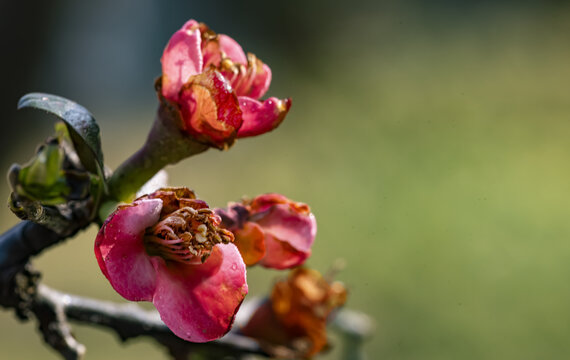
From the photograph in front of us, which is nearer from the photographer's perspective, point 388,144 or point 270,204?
point 270,204

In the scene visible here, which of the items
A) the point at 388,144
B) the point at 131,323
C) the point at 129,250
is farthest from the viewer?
the point at 388,144

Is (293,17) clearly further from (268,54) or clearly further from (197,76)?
(197,76)

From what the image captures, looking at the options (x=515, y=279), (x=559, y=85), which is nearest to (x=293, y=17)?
(x=559, y=85)

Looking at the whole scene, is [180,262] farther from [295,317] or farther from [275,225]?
[295,317]

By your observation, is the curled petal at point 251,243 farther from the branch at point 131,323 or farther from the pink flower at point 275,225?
the branch at point 131,323

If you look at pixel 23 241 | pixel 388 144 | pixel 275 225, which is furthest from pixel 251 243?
pixel 388 144

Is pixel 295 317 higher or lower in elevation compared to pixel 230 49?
lower

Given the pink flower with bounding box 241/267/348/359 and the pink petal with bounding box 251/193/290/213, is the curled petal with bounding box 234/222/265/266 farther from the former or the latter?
the pink flower with bounding box 241/267/348/359

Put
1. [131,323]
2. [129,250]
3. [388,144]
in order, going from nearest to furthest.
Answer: [129,250] < [131,323] < [388,144]
